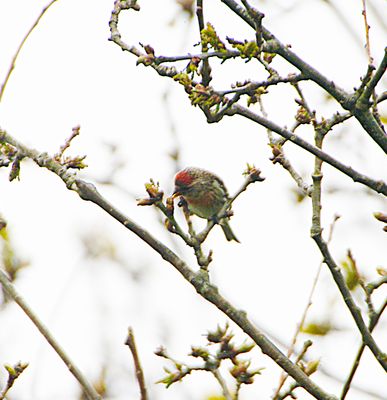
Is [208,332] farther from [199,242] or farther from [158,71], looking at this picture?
[158,71]

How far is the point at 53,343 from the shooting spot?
2.54 m

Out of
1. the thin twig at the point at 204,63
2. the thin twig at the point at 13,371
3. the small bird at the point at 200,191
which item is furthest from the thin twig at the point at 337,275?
the small bird at the point at 200,191

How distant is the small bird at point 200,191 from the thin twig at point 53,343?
286 cm

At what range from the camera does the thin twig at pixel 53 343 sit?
2.41m

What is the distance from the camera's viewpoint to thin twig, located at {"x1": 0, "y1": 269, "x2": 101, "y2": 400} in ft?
7.89

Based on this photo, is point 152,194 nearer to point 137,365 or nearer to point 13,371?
point 137,365

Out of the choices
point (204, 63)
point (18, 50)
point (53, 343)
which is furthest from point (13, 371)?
point (204, 63)

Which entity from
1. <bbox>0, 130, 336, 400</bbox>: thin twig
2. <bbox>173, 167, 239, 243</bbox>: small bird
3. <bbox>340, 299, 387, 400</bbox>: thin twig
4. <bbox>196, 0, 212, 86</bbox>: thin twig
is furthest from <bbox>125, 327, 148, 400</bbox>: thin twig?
<bbox>173, 167, 239, 243</bbox>: small bird

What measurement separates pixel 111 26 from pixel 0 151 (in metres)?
0.78

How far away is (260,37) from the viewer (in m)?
2.74

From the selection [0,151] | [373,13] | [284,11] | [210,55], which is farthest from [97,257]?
[210,55]

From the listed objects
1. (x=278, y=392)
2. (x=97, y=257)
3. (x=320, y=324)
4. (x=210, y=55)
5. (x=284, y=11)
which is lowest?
(x=278, y=392)

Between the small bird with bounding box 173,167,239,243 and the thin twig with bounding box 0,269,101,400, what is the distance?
2855 mm

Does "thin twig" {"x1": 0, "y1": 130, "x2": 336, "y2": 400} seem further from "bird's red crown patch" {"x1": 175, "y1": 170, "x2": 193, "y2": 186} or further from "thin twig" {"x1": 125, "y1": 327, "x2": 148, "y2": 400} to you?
"bird's red crown patch" {"x1": 175, "y1": 170, "x2": 193, "y2": 186}
